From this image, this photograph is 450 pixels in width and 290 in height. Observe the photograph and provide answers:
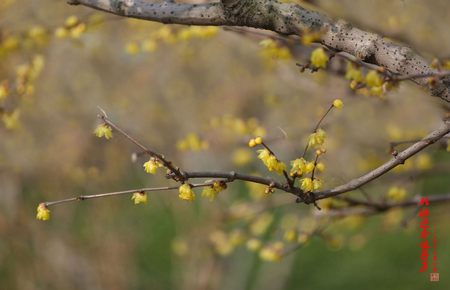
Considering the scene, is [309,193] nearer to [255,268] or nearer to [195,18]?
[195,18]

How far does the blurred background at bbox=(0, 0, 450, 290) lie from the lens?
6543 mm

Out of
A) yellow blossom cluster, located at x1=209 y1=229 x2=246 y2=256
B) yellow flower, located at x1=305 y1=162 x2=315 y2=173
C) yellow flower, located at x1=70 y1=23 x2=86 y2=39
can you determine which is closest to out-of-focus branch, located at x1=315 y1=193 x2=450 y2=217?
yellow blossom cluster, located at x1=209 y1=229 x2=246 y2=256

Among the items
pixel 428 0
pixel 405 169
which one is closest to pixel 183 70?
pixel 428 0

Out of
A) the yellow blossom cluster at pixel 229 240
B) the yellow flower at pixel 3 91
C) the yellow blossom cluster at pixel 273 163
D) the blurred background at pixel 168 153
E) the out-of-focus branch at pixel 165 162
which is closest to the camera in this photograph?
the out-of-focus branch at pixel 165 162

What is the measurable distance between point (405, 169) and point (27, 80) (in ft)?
9.68

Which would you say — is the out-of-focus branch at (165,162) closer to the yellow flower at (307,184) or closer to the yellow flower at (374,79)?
the yellow flower at (307,184)

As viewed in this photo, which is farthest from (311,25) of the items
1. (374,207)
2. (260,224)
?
(260,224)

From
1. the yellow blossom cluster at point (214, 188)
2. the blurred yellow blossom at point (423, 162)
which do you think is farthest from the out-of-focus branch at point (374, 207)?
the yellow blossom cluster at point (214, 188)

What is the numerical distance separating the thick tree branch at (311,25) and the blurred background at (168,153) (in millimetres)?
3132

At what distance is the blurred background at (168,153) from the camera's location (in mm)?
6543

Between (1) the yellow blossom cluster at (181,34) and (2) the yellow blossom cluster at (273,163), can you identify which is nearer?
(2) the yellow blossom cluster at (273,163)

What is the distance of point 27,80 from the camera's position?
12.2ft

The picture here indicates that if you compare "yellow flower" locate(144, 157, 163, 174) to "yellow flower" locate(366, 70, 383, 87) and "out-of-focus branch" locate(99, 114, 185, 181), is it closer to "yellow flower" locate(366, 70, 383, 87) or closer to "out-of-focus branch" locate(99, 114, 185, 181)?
"out-of-focus branch" locate(99, 114, 185, 181)

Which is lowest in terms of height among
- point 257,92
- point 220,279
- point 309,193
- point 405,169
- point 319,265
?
point 319,265
